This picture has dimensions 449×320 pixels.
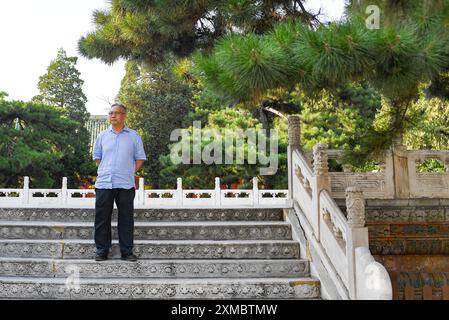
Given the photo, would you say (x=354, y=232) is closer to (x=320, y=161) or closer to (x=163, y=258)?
(x=320, y=161)

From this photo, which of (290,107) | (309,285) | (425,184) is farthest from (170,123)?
(309,285)

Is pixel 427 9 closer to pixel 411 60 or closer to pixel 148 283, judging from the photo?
pixel 411 60

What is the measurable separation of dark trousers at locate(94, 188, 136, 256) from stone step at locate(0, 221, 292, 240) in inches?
19.0

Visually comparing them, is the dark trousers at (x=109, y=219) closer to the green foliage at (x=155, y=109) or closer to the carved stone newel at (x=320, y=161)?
the carved stone newel at (x=320, y=161)

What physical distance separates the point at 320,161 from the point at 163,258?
4.99 feet

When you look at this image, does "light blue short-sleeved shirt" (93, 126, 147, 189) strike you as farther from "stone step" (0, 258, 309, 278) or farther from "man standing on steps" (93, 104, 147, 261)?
"stone step" (0, 258, 309, 278)

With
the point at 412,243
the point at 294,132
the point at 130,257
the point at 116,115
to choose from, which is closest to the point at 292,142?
the point at 294,132

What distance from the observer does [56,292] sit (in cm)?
319

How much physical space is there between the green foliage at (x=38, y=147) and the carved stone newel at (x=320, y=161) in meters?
10.5

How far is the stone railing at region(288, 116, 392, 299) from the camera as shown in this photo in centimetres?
256

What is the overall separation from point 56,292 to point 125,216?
0.71m

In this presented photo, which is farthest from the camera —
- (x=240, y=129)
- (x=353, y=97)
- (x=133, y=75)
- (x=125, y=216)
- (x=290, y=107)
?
(x=133, y=75)

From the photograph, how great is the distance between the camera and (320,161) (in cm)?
378

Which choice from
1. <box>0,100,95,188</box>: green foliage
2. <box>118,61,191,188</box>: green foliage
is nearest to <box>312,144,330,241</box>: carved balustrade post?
<box>0,100,95,188</box>: green foliage
